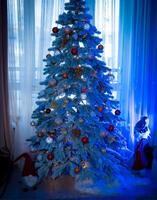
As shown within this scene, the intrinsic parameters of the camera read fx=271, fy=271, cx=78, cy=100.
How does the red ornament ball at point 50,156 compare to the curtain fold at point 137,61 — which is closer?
the red ornament ball at point 50,156

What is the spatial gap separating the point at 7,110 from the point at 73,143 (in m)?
0.88

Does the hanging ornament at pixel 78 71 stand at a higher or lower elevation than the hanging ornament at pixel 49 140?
higher

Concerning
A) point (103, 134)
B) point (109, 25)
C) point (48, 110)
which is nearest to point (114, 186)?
point (103, 134)

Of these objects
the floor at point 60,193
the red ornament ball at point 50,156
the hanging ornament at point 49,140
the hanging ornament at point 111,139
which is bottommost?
the floor at point 60,193

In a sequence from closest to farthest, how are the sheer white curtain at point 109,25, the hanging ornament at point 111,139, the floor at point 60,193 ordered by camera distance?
the floor at point 60,193 → the hanging ornament at point 111,139 → the sheer white curtain at point 109,25

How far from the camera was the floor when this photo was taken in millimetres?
2473

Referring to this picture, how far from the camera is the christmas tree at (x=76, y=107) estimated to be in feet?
8.43

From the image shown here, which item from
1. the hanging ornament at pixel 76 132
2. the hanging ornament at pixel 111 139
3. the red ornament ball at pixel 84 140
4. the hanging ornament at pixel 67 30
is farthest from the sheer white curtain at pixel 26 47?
the hanging ornament at pixel 111 139

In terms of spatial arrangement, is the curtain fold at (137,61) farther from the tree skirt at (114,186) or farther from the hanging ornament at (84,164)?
the hanging ornament at (84,164)

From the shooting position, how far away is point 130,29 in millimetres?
3090

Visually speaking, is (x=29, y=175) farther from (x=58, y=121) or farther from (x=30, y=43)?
(x=30, y=43)

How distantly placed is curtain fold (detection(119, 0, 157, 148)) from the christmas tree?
48cm

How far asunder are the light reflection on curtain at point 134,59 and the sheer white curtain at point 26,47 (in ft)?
2.56

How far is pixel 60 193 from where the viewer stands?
100 inches
